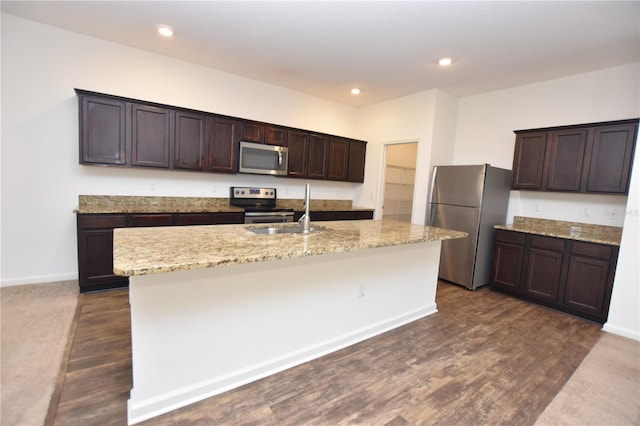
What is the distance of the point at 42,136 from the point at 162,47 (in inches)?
63.9

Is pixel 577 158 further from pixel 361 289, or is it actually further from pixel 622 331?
pixel 361 289

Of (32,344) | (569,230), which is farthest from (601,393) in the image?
(32,344)

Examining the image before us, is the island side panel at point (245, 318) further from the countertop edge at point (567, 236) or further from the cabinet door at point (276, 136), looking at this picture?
the cabinet door at point (276, 136)

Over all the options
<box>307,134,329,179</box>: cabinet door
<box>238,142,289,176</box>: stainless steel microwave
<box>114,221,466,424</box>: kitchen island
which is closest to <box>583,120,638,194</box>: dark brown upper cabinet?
<box>114,221,466,424</box>: kitchen island

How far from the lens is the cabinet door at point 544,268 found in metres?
3.35

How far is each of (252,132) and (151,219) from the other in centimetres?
173

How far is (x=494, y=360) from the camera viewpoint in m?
2.31

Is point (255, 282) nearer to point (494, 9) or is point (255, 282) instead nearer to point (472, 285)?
point (494, 9)

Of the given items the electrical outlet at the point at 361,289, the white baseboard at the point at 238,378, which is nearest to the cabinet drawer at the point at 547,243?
A: the white baseboard at the point at 238,378

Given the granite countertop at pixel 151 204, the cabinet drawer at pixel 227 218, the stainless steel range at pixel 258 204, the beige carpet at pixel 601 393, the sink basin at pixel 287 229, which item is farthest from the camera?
the stainless steel range at pixel 258 204

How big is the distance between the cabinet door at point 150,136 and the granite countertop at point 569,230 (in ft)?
13.9

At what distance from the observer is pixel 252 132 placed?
420cm

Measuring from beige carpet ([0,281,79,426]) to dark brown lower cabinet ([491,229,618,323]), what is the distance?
14.4 feet

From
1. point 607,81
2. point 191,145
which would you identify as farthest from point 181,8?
point 607,81
